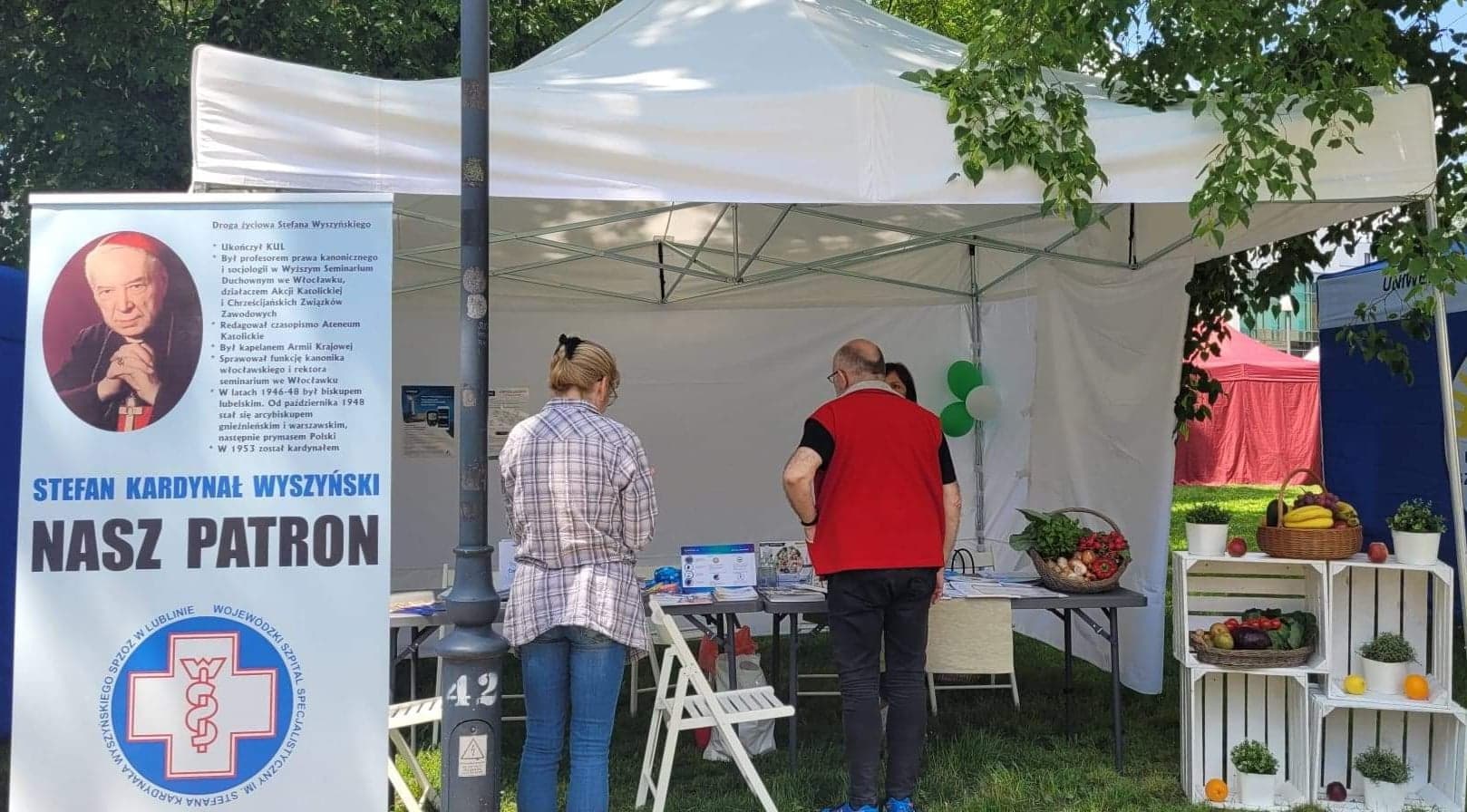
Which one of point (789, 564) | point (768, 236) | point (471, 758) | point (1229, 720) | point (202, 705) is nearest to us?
point (202, 705)

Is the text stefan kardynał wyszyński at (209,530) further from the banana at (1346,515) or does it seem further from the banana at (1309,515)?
the banana at (1346,515)

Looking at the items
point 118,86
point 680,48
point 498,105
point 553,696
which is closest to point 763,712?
point 553,696

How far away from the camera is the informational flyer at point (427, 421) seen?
6254 millimetres

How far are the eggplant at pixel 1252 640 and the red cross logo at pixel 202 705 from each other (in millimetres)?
2908

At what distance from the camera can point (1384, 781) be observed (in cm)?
346

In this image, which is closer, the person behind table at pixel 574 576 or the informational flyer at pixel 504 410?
the person behind table at pixel 574 576

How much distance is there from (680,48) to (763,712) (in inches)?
93.5

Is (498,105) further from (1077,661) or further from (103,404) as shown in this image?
(1077,661)

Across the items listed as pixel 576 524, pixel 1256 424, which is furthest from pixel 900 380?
pixel 1256 424

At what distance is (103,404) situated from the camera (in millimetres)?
2652

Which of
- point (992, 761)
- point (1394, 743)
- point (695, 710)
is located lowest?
point (992, 761)

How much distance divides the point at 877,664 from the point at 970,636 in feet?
2.51

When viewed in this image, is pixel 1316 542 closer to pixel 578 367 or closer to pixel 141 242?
pixel 578 367

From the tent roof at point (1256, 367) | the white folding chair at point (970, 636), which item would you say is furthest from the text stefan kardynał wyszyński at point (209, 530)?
the tent roof at point (1256, 367)
